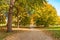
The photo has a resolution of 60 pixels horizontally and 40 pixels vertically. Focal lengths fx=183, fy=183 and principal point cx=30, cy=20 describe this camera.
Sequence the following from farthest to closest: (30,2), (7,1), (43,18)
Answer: (43,18)
(7,1)
(30,2)

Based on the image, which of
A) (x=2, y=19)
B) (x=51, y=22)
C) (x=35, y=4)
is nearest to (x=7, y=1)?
(x=35, y=4)

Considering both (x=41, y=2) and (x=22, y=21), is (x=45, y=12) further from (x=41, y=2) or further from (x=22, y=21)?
(x=41, y=2)

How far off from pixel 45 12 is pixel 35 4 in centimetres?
3211

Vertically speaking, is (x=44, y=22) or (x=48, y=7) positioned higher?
(x=48, y=7)

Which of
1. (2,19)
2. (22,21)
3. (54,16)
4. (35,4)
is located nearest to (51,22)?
(54,16)

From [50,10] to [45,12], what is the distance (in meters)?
2.11

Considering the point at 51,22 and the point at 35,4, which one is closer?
the point at 35,4

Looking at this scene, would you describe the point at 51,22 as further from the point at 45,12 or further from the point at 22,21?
the point at 22,21

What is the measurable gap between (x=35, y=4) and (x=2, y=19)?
32.6 metres

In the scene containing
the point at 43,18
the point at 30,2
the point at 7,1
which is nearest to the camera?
the point at 30,2

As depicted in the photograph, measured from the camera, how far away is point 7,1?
33438 millimetres

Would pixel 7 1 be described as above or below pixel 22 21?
above

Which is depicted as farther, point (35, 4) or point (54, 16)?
point (54, 16)

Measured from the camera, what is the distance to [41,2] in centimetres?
2589
